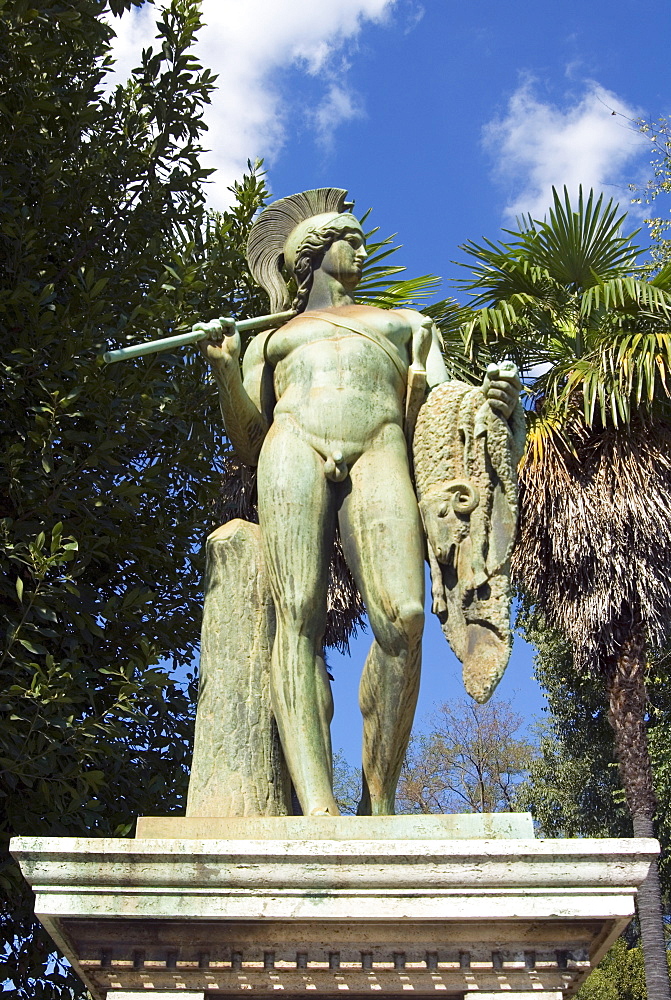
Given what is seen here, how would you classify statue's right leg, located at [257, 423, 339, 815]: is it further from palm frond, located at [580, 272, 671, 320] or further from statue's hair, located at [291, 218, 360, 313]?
palm frond, located at [580, 272, 671, 320]

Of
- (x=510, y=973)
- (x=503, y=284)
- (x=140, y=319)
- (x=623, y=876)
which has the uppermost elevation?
(x=503, y=284)

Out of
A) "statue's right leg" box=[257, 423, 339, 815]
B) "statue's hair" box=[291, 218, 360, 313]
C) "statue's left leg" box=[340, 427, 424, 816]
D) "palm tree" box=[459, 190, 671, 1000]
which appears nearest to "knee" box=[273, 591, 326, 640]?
"statue's right leg" box=[257, 423, 339, 815]

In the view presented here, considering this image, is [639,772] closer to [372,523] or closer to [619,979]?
[619,979]

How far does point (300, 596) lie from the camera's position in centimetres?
439

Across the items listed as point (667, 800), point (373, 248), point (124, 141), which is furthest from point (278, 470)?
point (667, 800)

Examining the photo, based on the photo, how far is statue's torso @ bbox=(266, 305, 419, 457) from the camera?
15.1 feet

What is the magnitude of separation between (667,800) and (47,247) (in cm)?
1196

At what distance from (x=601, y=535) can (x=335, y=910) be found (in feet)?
28.4

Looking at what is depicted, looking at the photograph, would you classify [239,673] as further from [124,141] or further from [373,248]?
[373,248]

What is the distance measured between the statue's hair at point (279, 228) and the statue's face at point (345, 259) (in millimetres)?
186

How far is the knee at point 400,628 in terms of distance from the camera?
427 cm

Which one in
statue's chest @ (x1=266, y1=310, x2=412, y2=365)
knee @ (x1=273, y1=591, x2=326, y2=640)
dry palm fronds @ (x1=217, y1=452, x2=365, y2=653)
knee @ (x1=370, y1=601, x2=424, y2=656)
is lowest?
knee @ (x1=370, y1=601, x2=424, y2=656)

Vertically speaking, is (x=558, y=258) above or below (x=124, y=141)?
above

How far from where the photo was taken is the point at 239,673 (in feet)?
14.8
